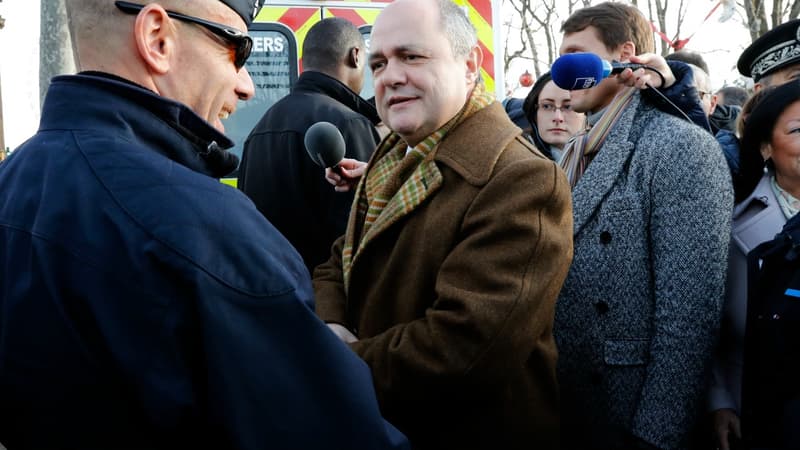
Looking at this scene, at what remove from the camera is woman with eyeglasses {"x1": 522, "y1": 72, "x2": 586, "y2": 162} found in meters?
4.73

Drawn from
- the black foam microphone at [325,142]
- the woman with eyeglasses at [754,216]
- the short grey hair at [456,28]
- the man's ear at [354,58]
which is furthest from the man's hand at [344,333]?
the man's ear at [354,58]

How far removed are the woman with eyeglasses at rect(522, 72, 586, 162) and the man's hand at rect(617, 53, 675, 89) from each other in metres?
2.06

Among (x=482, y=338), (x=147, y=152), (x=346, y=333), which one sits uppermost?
(x=147, y=152)

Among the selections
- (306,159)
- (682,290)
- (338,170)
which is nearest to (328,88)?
(306,159)

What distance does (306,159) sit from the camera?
143 inches

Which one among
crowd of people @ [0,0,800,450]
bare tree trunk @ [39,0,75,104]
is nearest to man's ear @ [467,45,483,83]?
crowd of people @ [0,0,800,450]

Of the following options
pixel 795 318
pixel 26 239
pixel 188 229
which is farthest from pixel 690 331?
pixel 26 239

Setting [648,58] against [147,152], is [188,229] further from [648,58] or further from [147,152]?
[648,58]

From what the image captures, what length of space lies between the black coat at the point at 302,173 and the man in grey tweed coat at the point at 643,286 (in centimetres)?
139

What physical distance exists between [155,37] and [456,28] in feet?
3.67

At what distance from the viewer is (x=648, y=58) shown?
260 cm

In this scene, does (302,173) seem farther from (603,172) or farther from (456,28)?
(603,172)

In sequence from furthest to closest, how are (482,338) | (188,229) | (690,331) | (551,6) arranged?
(551,6) < (690,331) < (482,338) < (188,229)

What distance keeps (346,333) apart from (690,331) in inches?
43.4
